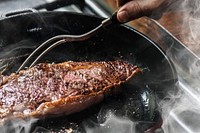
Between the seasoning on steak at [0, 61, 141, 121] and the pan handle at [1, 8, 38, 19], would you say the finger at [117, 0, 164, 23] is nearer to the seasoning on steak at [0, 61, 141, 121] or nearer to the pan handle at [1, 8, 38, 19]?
the seasoning on steak at [0, 61, 141, 121]

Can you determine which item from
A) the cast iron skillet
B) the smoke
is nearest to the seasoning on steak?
the cast iron skillet

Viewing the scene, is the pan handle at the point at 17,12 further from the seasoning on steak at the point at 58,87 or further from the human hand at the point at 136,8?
the human hand at the point at 136,8

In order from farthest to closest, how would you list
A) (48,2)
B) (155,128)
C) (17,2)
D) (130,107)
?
(17,2)
(48,2)
(130,107)
(155,128)

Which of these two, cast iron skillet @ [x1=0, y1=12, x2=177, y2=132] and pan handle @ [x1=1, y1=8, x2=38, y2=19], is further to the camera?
pan handle @ [x1=1, y1=8, x2=38, y2=19]

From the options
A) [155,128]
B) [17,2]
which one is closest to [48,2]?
[17,2]

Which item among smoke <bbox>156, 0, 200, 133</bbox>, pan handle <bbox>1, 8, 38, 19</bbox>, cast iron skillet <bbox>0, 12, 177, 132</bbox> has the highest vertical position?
pan handle <bbox>1, 8, 38, 19</bbox>

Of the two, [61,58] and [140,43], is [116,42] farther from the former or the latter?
[61,58]

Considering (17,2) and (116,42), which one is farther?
(17,2)
